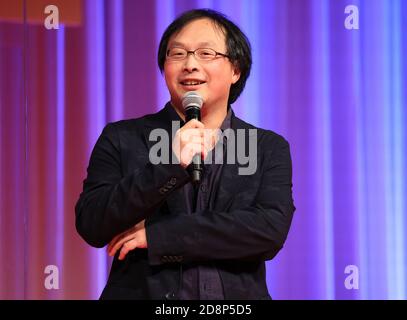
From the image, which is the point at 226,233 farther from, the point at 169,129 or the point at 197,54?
the point at 197,54

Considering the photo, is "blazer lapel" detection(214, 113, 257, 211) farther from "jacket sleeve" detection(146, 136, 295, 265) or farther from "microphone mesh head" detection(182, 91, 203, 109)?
"microphone mesh head" detection(182, 91, 203, 109)

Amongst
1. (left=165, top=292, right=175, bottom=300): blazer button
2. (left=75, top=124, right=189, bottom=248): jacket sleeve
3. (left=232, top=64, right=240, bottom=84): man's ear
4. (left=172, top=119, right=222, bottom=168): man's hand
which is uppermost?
(left=232, top=64, right=240, bottom=84): man's ear

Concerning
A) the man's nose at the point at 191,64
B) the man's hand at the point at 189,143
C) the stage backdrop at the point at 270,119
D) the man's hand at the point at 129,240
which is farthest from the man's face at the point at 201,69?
the stage backdrop at the point at 270,119

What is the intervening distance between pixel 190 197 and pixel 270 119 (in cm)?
121

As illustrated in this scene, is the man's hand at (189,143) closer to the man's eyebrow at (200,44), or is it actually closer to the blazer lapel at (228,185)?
the blazer lapel at (228,185)

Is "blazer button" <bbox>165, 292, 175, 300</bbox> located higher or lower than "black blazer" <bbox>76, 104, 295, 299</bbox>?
lower

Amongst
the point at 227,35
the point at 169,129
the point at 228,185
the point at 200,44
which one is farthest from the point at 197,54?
the point at 228,185

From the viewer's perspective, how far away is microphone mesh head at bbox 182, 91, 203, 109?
1797 millimetres

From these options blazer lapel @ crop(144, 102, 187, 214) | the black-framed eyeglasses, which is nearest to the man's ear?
the black-framed eyeglasses

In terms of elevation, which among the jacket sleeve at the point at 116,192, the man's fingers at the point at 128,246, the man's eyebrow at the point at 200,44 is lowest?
the man's fingers at the point at 128,246

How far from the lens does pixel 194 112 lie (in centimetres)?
176

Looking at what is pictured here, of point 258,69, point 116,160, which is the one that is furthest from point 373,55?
point 116,160

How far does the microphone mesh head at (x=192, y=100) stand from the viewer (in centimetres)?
180

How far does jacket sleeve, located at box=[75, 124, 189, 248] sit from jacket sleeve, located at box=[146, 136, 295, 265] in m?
0.09
